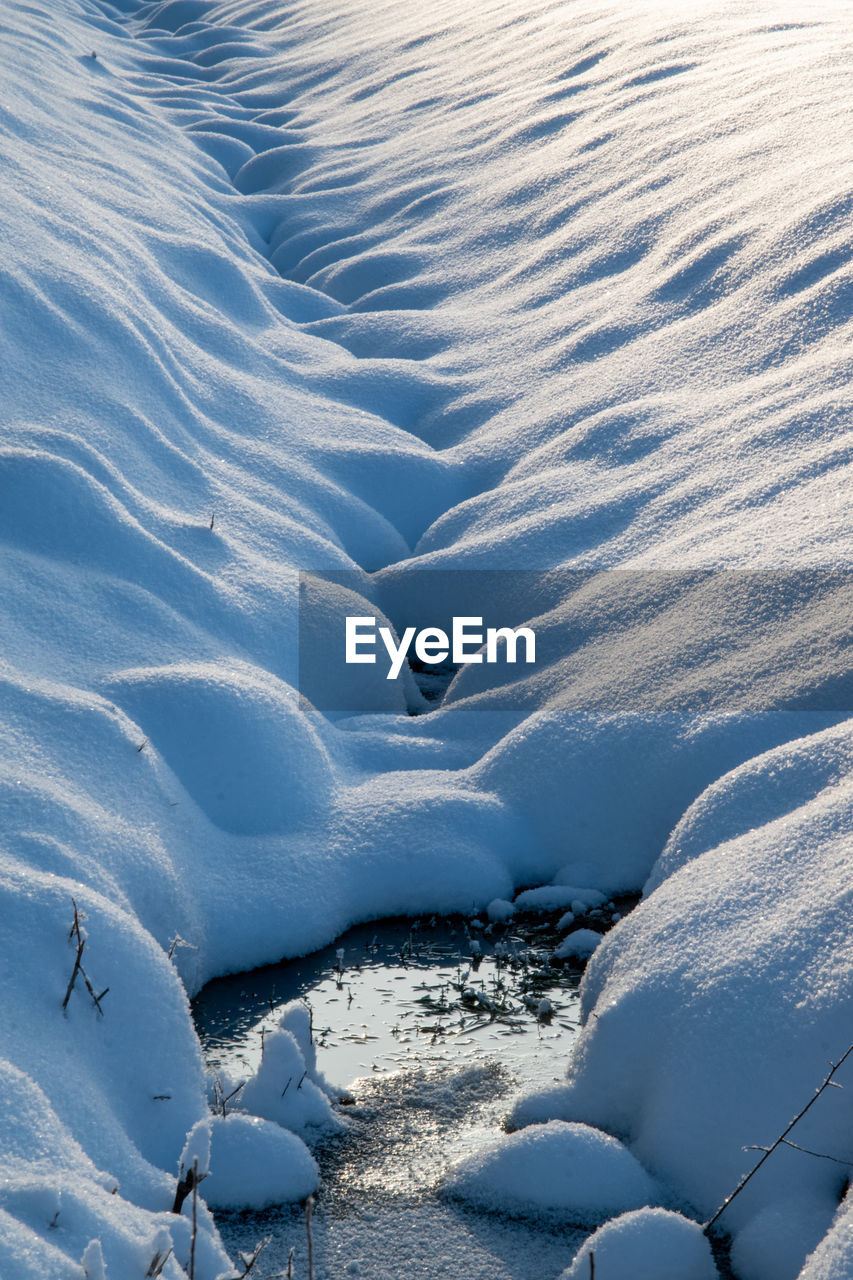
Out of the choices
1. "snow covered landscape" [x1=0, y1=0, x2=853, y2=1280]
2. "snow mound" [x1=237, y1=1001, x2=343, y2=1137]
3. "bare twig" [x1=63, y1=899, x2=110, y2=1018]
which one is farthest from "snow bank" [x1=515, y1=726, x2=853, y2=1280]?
"bare twig" [x1=63, y1=899, x2=110, y2=1018]

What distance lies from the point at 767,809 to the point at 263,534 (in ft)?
7.73

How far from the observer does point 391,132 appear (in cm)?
965

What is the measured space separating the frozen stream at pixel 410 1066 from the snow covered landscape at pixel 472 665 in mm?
43

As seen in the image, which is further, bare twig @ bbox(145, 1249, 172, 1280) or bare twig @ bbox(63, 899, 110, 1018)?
bare twig @ bbox(63, 899, 110, 1018)

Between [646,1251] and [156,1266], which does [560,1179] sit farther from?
[156,1266]

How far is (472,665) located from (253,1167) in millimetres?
2239

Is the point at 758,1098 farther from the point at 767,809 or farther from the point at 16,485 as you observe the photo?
the point at 16,485

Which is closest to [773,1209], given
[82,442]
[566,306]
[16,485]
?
[16,485]

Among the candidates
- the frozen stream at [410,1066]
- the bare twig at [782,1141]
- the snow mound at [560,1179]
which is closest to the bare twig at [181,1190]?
the frozen stream at [410,1066]

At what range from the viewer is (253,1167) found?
2.31m

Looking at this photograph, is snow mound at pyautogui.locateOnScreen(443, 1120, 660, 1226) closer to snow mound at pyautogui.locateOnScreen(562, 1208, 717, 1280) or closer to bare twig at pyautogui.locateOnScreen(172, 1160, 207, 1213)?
snow mound at pyautogui.locateOnScreen(562, 1208, 717, 1280)

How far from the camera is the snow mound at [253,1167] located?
7.55ft

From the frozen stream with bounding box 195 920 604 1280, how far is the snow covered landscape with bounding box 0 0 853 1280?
43 mm

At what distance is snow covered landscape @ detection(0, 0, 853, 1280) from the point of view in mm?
2277
